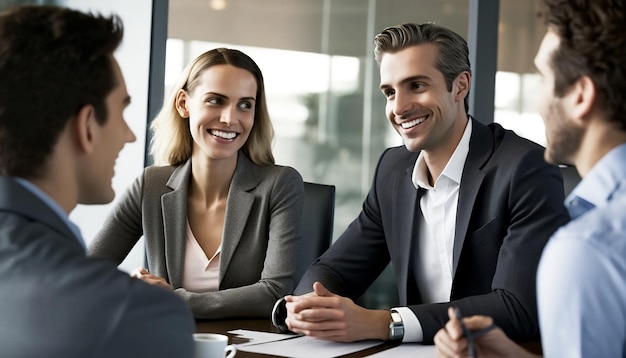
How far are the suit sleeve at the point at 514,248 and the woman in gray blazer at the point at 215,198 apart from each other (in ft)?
2.16

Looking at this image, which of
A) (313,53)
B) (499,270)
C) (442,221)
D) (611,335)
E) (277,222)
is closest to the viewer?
(611,335)

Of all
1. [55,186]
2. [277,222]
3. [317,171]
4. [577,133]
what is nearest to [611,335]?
[577,133]

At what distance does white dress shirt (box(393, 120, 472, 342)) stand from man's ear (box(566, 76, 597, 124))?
3.91 ft

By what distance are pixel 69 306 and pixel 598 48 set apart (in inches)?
36.6

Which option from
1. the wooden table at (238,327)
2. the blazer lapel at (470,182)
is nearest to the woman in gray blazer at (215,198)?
the wooden table at (238,327)

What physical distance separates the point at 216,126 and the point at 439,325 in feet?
3.99

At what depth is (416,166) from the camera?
2.75 m

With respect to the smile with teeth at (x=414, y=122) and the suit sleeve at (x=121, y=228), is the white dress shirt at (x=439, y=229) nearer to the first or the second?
the smile with teeth at (x=414, y=122)

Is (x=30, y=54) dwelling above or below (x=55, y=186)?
above

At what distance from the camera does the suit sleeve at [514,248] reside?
221cm

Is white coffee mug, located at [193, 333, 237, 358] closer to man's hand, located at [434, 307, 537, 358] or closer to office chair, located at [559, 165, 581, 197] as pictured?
man's hand, located at [434, 307, 537, 358]

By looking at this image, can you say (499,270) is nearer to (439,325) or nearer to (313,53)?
(439,325)

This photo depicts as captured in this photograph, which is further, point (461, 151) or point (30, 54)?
point (461, 151)

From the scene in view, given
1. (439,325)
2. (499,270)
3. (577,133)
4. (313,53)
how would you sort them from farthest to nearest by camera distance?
(313,53), (499,270), (439,325), (577,133)
